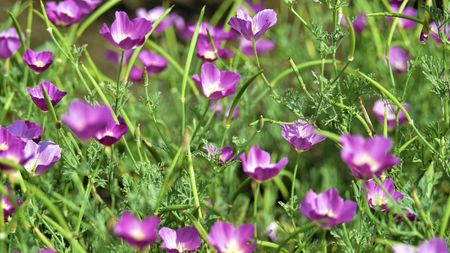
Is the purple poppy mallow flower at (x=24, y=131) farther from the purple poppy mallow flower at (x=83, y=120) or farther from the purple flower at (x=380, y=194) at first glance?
the purple flower at (x=380, y=194)

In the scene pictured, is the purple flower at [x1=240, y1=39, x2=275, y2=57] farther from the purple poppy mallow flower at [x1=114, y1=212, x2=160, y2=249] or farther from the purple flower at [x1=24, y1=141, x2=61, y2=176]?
the purple poppy mallow flower at [x1=114, y1=212, x2=160, y2=249]

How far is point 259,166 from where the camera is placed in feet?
3.78

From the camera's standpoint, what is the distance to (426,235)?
108cm

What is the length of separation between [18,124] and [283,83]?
1300 mm

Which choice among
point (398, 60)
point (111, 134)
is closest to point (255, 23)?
point (111, 134)

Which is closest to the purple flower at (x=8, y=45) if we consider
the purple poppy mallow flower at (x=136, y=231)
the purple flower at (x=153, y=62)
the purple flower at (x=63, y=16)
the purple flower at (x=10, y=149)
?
the purple flower at (x=63, y=16)

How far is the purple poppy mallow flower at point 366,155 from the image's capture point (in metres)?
0.95

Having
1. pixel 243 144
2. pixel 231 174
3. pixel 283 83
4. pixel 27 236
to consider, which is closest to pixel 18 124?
pixel 27 236

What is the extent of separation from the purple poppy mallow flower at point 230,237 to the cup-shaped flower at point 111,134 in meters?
0.26

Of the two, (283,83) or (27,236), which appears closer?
(27,236)

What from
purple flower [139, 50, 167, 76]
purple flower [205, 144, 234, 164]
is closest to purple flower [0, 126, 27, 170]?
purple flower [205, 144, 234, 164]

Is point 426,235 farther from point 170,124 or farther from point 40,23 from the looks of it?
point 40,23

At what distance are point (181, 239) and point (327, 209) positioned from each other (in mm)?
237

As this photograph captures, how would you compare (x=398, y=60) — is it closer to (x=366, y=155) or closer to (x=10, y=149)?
(x=366, y=155)
